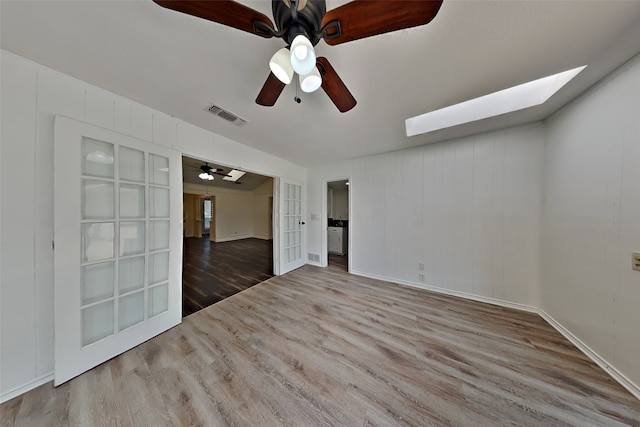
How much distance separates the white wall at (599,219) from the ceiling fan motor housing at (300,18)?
233 cm

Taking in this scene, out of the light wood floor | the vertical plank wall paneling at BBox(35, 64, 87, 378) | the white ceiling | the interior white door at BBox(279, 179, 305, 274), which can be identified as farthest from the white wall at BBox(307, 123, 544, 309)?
the vertical plank wall paneling at BBox(35, 64, 87, 378)

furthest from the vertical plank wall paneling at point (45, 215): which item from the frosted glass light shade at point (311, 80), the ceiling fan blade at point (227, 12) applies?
the frosted glass light shade at point (311, 80)

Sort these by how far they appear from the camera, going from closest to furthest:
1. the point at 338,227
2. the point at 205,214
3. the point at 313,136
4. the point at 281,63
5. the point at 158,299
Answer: the point at 281,63 → the point at 158,299 → the point at 313,136 → the point at 338,227 → the point at 205,214

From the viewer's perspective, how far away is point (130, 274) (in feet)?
5.89

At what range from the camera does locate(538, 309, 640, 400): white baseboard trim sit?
1.30 metres

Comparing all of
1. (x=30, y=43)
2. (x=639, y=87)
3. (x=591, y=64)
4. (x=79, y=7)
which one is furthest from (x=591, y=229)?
(x=30, y=43)

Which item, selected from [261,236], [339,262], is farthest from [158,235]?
[261,236]

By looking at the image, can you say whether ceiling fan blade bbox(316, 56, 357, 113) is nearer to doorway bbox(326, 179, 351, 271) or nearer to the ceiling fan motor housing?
the ceiling fan motor housing

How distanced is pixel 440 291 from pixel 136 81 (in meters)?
4.38

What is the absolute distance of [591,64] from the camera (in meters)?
1.41

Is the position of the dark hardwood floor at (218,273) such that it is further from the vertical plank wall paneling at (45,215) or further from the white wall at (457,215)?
the white wall at (457,215)

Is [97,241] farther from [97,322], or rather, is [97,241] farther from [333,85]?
[333,85]

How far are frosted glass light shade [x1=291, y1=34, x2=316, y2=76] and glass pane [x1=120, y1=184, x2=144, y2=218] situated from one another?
78.7 inches

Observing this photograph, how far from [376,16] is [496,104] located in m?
2.28
